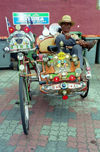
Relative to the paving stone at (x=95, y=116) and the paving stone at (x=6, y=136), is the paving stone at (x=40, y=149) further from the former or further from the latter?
the paving stone at (x=95, y=116)

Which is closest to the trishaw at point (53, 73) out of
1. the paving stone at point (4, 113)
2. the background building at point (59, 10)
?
the paving stone at point (4, 113)

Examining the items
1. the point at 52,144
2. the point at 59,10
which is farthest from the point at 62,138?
the point at 59,10

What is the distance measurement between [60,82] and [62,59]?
16.4 inches

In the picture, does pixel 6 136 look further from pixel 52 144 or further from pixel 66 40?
pixel 66 40

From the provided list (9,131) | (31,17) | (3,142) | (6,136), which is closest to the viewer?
(3,142)

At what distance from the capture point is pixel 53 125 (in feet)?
9.62

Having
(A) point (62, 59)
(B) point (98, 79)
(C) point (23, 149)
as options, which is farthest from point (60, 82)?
(B) point (98, 79)

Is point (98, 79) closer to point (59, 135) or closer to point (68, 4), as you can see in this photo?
point (59, 135)

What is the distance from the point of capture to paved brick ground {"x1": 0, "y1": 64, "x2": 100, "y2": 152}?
2.42 meters

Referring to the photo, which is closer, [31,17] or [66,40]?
[66,40]

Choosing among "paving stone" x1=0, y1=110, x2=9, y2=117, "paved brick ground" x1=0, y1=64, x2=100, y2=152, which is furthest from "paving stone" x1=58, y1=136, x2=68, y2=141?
"paving stone" x1=0, y1=110, x2=9, y2=117

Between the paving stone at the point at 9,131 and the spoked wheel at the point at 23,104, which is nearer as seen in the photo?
the spoked wheel at the point at 23,104

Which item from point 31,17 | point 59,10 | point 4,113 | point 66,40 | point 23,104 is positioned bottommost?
point 4,113

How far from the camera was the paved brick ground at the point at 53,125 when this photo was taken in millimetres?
2418
